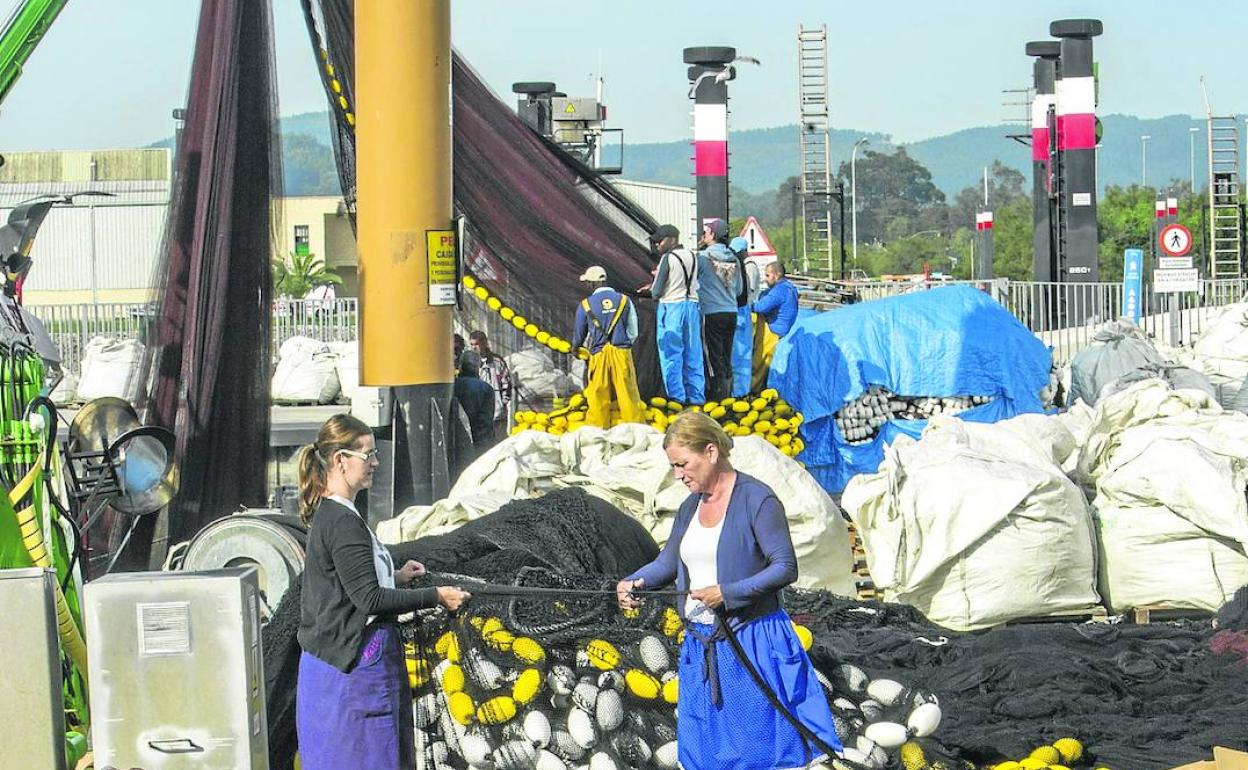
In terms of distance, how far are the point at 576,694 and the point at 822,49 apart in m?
39.0

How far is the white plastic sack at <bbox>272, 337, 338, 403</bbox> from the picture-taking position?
1753cm

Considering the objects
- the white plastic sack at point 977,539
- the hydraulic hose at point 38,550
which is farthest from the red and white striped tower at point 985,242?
the hydraulic hose at point 38,550

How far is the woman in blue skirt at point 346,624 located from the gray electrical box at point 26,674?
2.47 feet

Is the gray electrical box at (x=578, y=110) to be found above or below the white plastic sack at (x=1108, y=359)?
above

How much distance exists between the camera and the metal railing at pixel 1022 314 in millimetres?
19594

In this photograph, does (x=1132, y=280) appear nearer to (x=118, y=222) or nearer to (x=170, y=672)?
(x=118, y=222)

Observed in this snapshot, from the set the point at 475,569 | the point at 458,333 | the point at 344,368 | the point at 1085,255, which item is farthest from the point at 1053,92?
the point at 475,569

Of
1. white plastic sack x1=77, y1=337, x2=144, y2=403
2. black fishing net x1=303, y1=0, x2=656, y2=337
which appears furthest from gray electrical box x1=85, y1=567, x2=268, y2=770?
white plastic sack x1=77, y1=337, x2=144, y2=403

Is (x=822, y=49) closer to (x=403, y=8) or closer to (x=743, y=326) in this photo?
(x=743, y=326)

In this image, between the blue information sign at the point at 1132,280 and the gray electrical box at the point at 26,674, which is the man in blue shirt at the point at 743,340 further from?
the blue information sign at the point at 1132,280

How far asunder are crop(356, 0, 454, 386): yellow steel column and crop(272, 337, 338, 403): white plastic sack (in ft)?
27.6

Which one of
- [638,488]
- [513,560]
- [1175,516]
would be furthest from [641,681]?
[1175,516]

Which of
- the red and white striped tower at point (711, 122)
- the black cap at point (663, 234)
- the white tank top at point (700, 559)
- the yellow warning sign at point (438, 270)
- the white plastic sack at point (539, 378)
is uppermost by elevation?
the red and white striped tower at point (711, 122)

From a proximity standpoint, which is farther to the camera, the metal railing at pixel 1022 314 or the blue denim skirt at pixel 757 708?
the metal railing at pixel 1022 314
